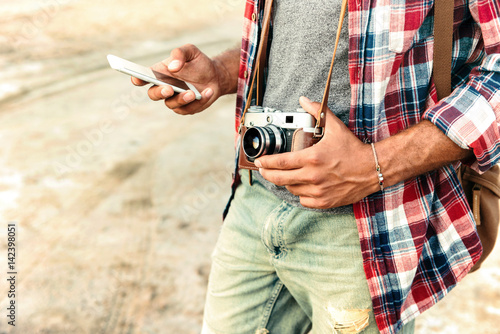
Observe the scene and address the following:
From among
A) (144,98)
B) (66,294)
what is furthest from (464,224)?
(144,98)

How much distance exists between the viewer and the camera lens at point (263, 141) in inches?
43.9

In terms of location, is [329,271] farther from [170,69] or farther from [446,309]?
[446,309]

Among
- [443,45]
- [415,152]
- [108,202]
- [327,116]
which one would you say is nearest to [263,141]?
[327,116]

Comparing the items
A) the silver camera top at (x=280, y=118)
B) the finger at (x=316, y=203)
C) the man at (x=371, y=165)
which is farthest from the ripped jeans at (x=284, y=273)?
the silver camera top at (x=280, y=118)

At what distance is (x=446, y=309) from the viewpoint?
2.54 meters

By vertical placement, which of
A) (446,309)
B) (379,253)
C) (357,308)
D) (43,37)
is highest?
(379,253)

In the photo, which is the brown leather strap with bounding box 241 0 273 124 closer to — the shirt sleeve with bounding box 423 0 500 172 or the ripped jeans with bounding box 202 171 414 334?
the ripped jeans with bounding box 202 171 414 334

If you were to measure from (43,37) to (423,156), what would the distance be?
23.4ft

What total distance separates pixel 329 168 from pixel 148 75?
0.59 metres

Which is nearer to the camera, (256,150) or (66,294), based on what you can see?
(256,150)

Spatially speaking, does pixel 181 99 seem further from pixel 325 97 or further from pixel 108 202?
pixel 108 202

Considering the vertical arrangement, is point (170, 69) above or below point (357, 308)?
above

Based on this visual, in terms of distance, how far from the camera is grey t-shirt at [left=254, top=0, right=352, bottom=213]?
3.88ft

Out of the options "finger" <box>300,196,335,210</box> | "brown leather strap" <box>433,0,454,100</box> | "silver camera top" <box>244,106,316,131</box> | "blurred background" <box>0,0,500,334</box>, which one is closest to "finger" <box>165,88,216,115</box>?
"silver camera top" <box>244,106,316,131</box>
